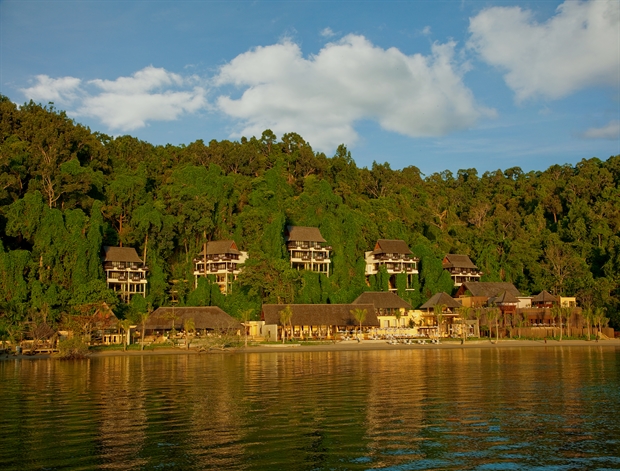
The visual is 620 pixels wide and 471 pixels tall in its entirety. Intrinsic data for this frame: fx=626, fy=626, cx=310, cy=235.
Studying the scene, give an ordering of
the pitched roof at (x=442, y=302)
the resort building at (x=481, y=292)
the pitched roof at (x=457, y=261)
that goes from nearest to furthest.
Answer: the pitched roof at (x=442, y=302), the resort building at (x=481, y=292), the pitched roof at (x=457, y=261)

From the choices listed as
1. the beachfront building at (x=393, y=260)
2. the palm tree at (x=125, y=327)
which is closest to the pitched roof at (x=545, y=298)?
the beachfront building at (x=393, y=260)

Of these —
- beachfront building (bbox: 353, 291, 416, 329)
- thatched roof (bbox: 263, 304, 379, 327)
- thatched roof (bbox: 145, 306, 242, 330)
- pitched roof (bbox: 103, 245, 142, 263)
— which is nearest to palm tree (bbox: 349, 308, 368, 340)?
thatched roof (bbox: 263, 304, 379, 327)

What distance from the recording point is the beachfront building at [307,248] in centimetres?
8875

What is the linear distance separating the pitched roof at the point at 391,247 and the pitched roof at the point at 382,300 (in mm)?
8451

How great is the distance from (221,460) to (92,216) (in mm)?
67201

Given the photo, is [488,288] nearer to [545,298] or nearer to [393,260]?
[545,298]

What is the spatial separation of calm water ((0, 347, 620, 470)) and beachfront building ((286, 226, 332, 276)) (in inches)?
1760

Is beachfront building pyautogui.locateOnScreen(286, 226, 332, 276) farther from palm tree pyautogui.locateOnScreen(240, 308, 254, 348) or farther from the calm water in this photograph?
the calm water

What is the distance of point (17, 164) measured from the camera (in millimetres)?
80000

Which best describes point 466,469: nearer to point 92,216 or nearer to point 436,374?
point 436,374

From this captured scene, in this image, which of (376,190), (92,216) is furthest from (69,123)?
(376,190)

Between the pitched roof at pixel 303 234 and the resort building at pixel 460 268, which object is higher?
the pitched roof at pixel 303 234

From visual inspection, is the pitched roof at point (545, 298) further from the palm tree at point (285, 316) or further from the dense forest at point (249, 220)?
the palm tree at point (285, 316)

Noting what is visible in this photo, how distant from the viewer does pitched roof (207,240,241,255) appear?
8431 centimetres
